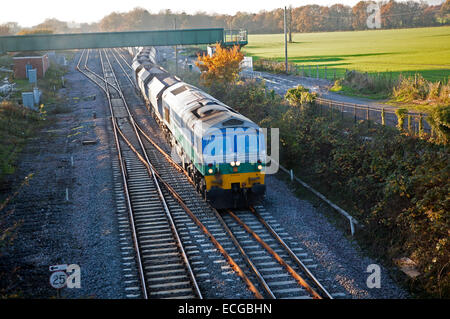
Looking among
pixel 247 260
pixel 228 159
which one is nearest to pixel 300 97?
pixel 228 159

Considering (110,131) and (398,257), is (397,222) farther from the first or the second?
(110,131)

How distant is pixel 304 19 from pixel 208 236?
120 m

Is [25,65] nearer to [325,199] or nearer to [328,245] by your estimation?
[325,199]

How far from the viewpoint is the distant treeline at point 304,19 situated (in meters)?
98.2

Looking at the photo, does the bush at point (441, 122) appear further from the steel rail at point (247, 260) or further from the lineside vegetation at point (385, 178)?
the steel rail at point (247, 260)

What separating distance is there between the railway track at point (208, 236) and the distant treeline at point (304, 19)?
64577mm

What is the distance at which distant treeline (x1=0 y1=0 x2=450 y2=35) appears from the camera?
98.2 meters

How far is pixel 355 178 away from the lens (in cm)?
1589

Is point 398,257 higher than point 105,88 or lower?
lower

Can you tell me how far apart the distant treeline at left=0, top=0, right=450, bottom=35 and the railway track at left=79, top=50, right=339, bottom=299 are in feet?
212

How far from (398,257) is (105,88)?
128 feet

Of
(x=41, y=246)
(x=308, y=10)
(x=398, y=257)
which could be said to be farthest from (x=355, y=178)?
(x=308, y=10)

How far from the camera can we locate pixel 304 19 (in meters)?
124

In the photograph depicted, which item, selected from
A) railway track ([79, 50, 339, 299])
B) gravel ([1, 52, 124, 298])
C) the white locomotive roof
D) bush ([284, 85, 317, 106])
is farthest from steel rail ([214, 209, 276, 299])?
bush ([284, 85, 317, 106])
